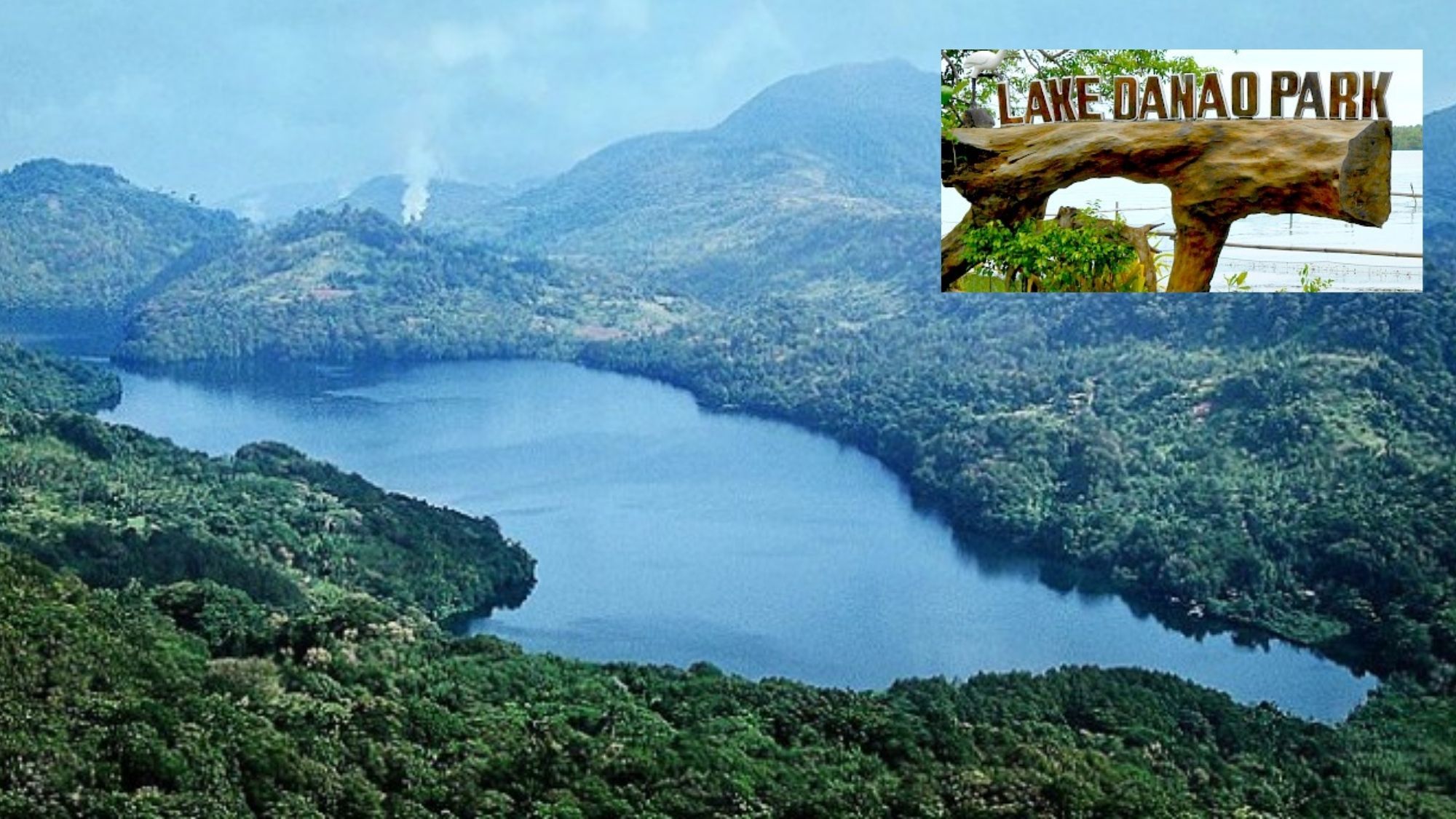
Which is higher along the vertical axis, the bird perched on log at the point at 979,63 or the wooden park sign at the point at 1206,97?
the bird perched on log at the point at 979,63

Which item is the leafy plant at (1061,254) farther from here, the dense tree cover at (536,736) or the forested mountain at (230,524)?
the forested mountain at (230,524)

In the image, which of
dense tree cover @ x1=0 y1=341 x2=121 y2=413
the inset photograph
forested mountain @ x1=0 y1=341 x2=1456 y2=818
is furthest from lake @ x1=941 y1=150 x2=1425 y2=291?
dense tree cover @ x1=0 y1=341 x2=121 y2=413

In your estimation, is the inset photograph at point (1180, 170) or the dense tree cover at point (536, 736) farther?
the dense tree cover at point (536, 736)

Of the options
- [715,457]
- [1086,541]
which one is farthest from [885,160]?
[1086,541]

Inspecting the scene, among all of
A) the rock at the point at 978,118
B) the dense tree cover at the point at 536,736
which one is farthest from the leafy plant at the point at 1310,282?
the dense tree cover at the point at 536,736

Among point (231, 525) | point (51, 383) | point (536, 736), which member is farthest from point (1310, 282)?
point (51, 383)

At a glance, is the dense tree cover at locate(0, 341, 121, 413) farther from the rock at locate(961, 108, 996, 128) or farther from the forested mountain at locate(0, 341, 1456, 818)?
the rock at locate(961, 108, 996, 128)

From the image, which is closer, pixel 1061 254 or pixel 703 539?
pixel 1061 254

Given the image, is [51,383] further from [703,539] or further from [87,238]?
[703,539]
